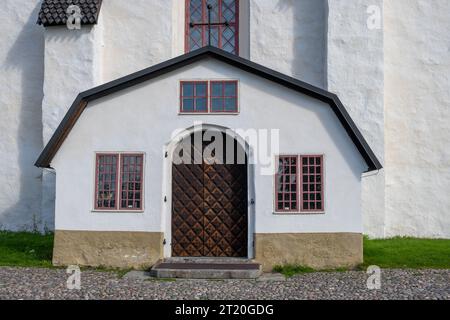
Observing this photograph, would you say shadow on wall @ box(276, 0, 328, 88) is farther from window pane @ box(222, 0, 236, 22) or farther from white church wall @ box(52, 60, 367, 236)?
white church wall @ box(52, 60, 367, 236)

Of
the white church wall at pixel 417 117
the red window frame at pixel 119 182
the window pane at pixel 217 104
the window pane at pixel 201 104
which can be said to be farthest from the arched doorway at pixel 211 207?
the white church wall at pixel 417 117

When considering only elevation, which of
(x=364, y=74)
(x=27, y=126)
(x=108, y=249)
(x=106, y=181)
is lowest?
(x=108, y=249)

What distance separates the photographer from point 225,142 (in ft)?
38.0

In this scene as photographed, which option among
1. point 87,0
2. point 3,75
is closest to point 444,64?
point 87,0

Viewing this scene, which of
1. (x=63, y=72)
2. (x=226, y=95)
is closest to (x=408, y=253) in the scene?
(x=226, y=95)

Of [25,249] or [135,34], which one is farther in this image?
[135,34]

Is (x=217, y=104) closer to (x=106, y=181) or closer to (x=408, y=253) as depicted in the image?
(x=106, y=181)

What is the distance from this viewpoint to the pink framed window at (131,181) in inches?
431

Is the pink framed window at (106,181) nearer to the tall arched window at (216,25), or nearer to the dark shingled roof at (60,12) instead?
the dark shingled roof at (60,12)

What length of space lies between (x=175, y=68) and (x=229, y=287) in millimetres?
4722

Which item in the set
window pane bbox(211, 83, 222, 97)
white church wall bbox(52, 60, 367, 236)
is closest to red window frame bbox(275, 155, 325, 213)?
white church wall bbox(52, 60, 367, 236)

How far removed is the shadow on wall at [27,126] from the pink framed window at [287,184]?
7805 millimetres

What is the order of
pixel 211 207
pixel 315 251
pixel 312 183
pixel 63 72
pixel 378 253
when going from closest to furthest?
pixel 315 251
pixel 312 183
pixel 211 207
pixel 378 253
pixel 63 72

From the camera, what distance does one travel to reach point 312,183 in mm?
10805
